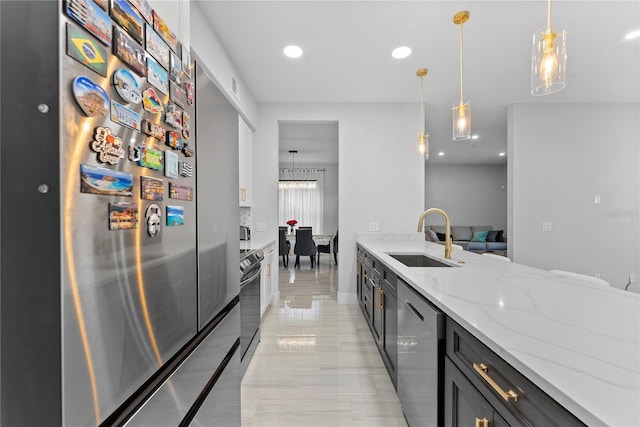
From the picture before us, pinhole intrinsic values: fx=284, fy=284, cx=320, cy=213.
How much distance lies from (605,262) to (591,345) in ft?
15.1

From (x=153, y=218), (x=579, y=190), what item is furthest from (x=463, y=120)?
(x=579, y=190)

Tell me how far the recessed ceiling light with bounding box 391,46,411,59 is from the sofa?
5206 millimetres

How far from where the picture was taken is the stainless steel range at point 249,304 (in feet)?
6.91

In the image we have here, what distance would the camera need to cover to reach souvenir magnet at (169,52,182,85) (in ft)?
2.77

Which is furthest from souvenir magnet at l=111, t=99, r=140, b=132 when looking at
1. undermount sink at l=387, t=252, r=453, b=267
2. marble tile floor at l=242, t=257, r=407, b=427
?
undermount sink at l=387, t=252, r=453, b=267

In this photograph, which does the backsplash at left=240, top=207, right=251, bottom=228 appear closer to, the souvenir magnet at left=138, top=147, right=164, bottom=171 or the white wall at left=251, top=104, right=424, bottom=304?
the white wall at left=251, top=104, right=424, bottom=304

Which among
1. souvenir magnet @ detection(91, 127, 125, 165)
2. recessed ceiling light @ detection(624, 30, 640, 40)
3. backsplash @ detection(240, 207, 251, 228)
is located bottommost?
backsplash @ detection(240, 207, 251, 228)

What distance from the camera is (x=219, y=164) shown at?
121cm

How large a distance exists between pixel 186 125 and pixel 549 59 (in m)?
1.78

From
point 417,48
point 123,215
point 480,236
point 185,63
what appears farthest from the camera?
point 480,236

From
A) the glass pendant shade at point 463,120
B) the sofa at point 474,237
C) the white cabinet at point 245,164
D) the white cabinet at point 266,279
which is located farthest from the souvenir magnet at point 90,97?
the sofa at point 474,237

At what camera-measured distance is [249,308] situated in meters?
2.31

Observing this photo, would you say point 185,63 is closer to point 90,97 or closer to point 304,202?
point 90,97

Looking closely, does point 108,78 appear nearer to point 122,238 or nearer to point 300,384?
point 122,238
